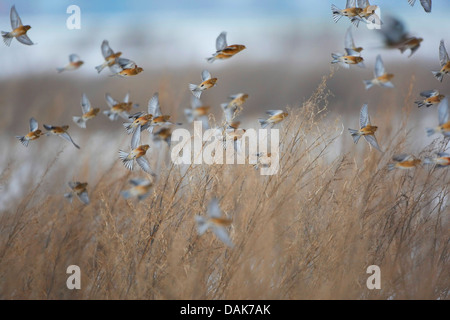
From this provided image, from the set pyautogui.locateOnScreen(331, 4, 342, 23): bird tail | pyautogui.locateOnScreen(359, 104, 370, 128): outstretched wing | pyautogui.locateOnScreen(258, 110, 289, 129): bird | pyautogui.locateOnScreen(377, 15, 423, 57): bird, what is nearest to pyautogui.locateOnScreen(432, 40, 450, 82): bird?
pyautogui.locateOnScreen(377, 15, 423, 57): bird

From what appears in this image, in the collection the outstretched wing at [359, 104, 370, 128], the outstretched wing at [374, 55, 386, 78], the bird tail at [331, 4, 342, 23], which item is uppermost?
the bird tail at [331, 4, 342, 23]

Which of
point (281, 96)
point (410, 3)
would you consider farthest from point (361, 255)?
point (281, 96)

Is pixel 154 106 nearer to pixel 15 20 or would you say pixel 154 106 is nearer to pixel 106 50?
pixel 106 50

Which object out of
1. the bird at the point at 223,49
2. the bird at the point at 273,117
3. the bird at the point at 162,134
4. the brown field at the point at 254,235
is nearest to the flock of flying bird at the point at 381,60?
the brown field at the point at 254,235

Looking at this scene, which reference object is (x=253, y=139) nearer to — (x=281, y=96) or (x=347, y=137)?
(x=347, y=137)

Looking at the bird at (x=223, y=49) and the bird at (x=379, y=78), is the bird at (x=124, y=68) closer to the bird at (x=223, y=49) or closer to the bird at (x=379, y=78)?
the bird at (x=223, y=49)

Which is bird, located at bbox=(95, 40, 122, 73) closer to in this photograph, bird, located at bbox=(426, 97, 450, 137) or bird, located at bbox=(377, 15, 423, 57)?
bird, located at bbox=(377, 15, 423, 57)

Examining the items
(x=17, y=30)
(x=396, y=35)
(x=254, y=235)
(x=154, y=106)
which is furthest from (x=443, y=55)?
(x=17, y=30)
